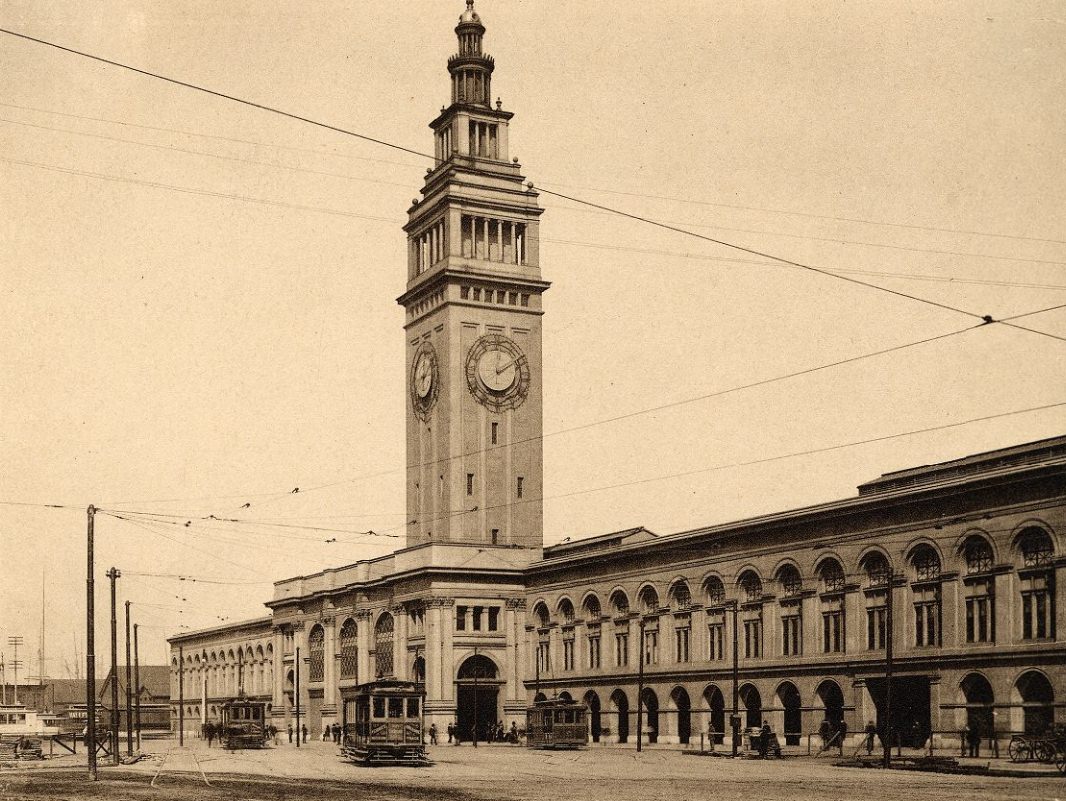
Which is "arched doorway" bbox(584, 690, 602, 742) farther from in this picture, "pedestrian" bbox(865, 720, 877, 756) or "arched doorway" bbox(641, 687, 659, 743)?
"pedestrian" bbox(865, 720, 877, 756)

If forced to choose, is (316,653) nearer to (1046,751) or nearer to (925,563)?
(925,563)

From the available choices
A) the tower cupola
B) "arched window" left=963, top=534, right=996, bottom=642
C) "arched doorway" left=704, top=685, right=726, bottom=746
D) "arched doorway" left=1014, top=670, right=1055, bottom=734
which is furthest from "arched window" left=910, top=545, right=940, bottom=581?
the tower cupola

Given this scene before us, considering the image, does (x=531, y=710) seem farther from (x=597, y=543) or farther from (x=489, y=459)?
(x=489, y=459)

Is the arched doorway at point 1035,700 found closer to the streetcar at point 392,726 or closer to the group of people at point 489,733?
the streetcar at point 392,726

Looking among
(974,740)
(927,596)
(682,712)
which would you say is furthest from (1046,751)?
(682,712)

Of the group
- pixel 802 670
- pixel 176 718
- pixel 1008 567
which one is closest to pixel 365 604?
pixel 802 670

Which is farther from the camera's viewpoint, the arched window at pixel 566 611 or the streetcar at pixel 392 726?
the arched window at pixel 566 611

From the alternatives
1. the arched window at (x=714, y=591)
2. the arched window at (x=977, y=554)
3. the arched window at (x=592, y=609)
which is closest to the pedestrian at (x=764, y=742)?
the arched window at (x=977, y=554)
